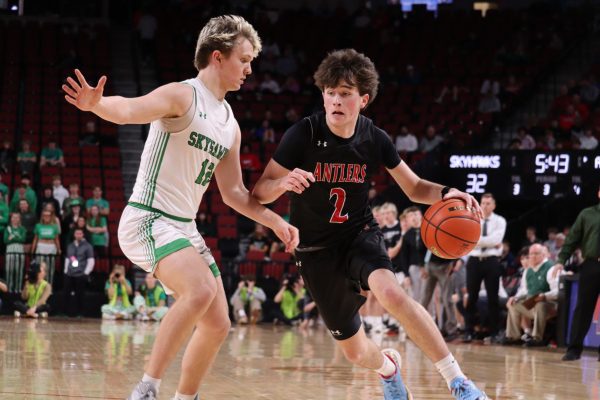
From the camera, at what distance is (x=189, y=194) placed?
4945 millimetres

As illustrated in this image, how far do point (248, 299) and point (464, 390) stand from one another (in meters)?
11.4

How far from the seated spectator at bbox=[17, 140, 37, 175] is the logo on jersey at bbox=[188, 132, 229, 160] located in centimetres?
1324

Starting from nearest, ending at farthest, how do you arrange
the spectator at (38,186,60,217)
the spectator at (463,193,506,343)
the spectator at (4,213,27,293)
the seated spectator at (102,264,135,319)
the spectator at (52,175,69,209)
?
the spectator at (463,193,506,343)
the spectator at (4,213,27,293)
the seated spectator at (102,264,135,319)
the spectator at (38,186,60,217)
the spectator at (52,175,69,209)

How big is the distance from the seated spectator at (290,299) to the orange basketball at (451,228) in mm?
10456

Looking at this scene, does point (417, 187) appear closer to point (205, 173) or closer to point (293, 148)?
point (293, 148)

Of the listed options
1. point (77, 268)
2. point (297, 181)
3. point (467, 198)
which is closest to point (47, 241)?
point (77, 268)

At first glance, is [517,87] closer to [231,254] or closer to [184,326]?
[231,254]

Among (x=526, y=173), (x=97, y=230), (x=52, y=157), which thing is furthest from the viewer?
(x=52, y=157)

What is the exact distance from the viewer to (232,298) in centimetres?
1598

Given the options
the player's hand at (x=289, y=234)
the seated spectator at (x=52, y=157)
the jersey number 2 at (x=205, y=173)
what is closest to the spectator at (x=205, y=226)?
the seated spectator at (x=52, y=157)

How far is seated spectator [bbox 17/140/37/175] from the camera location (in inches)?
697

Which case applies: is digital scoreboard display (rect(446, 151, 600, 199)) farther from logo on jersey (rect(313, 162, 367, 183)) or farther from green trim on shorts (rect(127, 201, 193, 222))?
green trim on shorts (rect(127, 201, 193, 222))

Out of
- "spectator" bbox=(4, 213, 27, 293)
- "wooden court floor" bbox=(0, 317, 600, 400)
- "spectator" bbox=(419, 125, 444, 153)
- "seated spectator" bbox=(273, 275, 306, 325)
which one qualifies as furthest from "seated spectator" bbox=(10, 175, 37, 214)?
"spectator" bbox=(419, 125, 444, 153)

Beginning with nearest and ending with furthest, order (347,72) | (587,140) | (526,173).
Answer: (347,72)
(526,173)
(587,140)
